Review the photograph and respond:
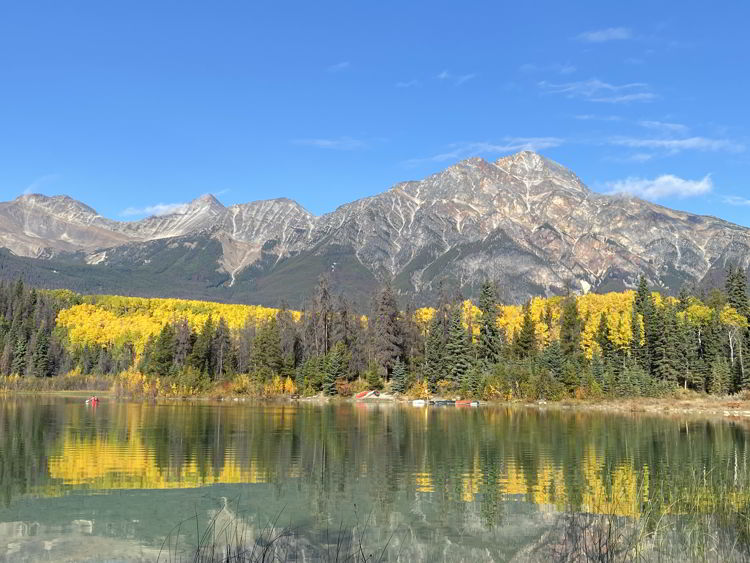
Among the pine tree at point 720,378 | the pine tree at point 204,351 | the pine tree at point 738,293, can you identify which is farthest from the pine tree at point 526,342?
the pine tree at point 204,351

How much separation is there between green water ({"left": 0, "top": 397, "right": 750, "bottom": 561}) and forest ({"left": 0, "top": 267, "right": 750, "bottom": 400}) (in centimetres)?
5666

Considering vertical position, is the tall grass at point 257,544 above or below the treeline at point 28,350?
below

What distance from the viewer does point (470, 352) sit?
135 metres

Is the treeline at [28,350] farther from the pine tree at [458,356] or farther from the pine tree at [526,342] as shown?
the pine tree at [526,342]

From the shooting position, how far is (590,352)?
139625 mm

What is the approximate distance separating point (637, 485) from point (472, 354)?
104811 mm

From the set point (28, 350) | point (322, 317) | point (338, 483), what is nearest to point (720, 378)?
point (322, 317)

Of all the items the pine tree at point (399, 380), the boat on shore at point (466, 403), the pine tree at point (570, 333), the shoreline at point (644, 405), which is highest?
the pine tree at point (570, 333)

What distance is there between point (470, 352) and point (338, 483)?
103173 mm

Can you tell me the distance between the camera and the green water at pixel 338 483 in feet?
74.0

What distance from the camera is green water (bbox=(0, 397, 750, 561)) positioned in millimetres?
22562

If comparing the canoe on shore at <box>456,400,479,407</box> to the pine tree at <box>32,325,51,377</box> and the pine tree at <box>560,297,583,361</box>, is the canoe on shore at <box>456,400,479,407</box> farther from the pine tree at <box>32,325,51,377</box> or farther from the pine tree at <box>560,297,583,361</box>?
the pine tree at <box>32,325,51,377</box>

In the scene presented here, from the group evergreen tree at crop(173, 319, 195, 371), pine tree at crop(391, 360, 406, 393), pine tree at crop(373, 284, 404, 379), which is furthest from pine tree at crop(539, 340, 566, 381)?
evergreen tree at crop(173, 319, 195, 371)

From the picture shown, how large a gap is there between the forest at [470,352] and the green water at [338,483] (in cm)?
5666
